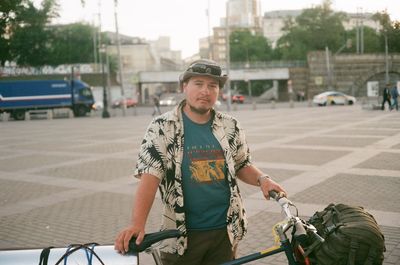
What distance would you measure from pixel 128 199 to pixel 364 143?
7.95 metres

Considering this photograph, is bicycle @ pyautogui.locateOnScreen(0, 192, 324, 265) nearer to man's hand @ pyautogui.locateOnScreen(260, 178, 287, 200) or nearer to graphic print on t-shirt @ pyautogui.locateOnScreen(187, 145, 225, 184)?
man's hand @ pyautogui.locateOnScreen(260, 178, 287, 200)

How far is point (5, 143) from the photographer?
54.3ft

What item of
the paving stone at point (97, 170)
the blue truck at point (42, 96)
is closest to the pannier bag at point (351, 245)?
the paving stone at point (97, 170)

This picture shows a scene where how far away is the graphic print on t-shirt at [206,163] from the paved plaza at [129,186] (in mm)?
2187

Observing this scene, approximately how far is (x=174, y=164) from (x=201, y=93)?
0.45 m

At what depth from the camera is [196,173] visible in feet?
8.42

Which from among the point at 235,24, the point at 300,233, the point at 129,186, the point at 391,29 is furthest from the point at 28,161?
the point at 235,24

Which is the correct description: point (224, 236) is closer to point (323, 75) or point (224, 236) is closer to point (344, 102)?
point (344, 102)

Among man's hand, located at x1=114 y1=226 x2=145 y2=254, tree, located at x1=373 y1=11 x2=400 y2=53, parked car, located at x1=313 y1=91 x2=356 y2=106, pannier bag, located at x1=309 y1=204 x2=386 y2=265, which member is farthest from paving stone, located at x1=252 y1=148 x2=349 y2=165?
parked car, located at x1=313 y1=91 x2=356 y2=106

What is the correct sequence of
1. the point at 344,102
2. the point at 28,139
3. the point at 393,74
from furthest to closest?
1. the point at 393,74
2. the point at 344,102
3. the point at 28,139

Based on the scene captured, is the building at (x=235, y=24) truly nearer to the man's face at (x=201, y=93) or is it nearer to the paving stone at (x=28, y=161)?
the paving stone at (x=28, y=161)

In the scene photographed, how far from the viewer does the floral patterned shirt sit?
253cm

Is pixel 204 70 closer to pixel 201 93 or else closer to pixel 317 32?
pixel 201 93

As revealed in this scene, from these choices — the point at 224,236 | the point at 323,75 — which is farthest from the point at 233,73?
the point at 224,236
